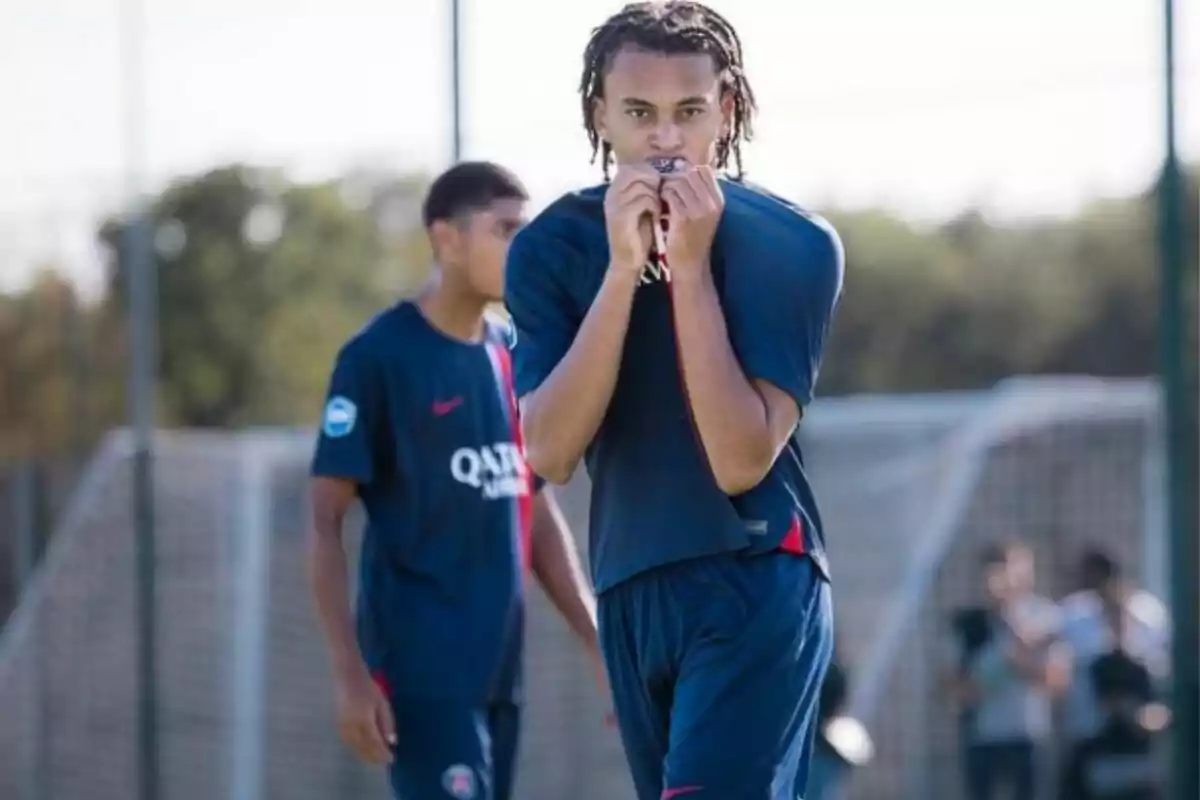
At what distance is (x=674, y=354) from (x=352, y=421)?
71.8 inches

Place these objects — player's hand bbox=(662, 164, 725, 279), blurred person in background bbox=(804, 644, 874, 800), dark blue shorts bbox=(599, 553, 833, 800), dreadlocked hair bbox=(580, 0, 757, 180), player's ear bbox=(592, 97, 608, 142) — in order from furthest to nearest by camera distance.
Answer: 1. blurred person in background bbox=(804, 644, 874, 800)
2. player's ear bbox=(592, 97, 608, 142)
3. dreadlocked hair bbox=(580, 0, 757, 180)
4. dark blue shorts bbox=(599, 553, 833, 800)
5. player's hand bbox=(662, 164, 725, 279)

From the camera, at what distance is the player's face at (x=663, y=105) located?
3930mm

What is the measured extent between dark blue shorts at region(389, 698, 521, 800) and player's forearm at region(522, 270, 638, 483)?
1814 mm

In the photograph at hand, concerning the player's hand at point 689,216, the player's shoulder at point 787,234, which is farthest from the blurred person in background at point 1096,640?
the player's hand at point 689,216

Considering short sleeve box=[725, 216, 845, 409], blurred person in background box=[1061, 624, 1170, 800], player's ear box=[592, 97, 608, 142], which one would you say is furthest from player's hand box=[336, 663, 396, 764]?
blurred person in background box=[1061, 624, 1170, 800]

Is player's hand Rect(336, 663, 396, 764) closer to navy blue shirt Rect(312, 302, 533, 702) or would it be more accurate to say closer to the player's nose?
navy blue shirt Rect(312, 302, 533, 702)

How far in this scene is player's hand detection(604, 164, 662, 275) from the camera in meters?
3.75

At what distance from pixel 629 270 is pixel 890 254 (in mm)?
15124

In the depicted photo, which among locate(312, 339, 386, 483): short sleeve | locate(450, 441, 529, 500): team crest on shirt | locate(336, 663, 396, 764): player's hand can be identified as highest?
locate(312, 339, 386, 483): short sleeve

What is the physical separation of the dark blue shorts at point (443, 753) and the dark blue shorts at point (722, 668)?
161 cm

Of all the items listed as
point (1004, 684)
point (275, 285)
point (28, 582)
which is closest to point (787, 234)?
point (1004, 684)

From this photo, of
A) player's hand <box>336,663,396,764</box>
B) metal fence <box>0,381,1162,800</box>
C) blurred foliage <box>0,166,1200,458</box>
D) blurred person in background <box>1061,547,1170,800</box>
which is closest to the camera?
player's hand <box>336,663,396,764</box>

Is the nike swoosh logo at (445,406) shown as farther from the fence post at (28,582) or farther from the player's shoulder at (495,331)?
the fence post at (28,582)

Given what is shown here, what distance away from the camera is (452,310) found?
581cm
